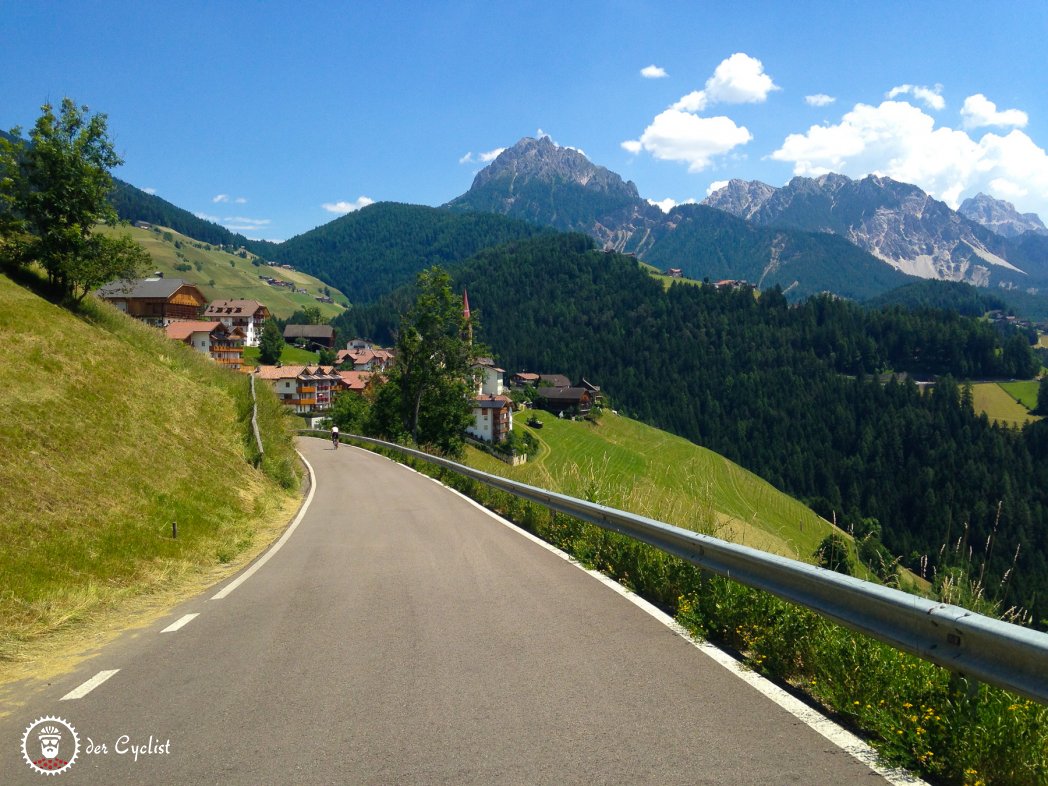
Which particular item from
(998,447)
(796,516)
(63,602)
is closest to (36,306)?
(63,602)

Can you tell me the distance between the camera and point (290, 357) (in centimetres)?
12544

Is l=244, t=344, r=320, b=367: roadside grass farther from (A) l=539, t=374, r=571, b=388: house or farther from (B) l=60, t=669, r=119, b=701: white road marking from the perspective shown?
(B) l=60, t=669, r=119, b=701: white road marking

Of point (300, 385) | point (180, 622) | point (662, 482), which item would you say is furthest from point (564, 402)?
point (180, 622)

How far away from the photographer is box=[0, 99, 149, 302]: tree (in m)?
20.9

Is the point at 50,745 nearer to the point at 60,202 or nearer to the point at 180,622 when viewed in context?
the point at 180,622

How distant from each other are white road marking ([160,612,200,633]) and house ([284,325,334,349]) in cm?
15180

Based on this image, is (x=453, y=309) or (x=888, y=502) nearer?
(x=453, y=309)

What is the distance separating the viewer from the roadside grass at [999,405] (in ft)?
429

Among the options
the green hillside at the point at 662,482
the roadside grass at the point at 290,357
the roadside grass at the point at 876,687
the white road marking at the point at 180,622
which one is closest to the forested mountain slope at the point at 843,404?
the green hillside at the point at 662,482

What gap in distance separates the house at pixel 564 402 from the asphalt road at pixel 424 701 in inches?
4646

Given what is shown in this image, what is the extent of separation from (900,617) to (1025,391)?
185 metres

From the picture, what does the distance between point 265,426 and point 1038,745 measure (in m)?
21.9

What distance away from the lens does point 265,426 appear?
71.5ft

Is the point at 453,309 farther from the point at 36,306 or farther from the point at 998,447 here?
the point at 998,447
